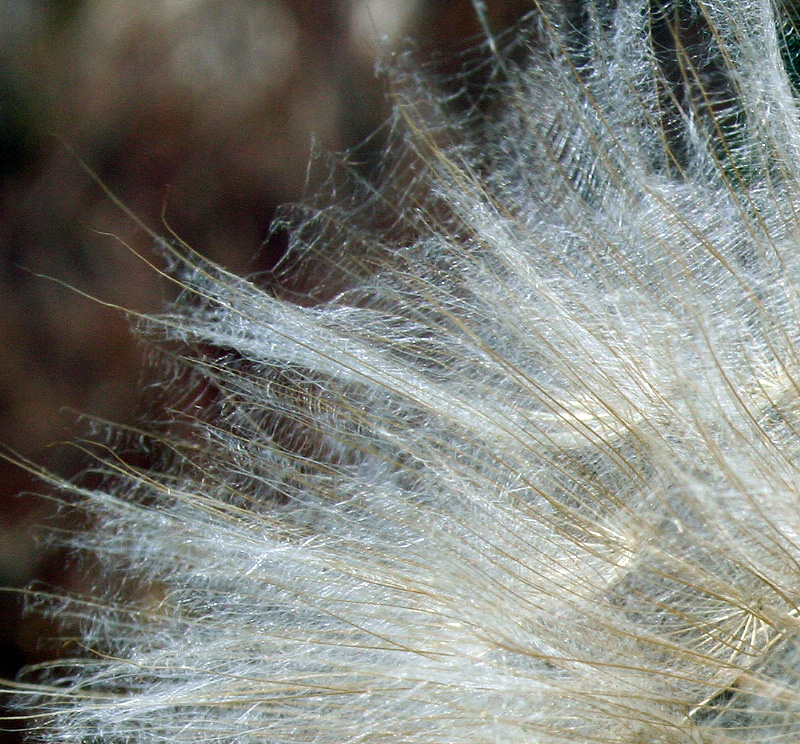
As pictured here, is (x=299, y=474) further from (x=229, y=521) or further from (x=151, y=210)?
(x=151, y=210)

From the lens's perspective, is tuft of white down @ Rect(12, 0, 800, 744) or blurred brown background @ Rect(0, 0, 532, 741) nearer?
tuft of white down @ Rect(12, 0, 800, 744)

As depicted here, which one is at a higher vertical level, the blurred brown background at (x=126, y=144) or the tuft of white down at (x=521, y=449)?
the blurred brown background at (x=126, y=144)

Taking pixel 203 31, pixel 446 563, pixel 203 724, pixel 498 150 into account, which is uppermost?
pixel 203 31

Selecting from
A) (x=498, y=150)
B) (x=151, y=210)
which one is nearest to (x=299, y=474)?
(x=498, y=150)

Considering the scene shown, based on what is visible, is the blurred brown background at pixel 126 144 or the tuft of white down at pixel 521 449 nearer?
the tuft of white down at pixel 521 449
